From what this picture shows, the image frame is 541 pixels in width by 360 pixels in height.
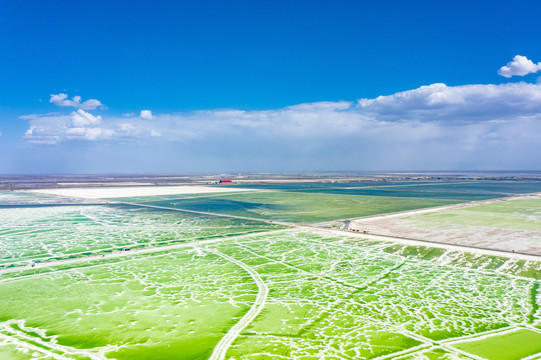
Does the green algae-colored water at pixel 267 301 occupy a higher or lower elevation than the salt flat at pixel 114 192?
lower

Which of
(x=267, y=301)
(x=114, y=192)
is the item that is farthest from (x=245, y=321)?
(x=114, y=192)

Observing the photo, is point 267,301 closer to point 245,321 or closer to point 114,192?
point 245,321

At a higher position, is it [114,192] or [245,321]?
[114,192]

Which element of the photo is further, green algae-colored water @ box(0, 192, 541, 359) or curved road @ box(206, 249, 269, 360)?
green algae-colored water @ box(0, 192, 541, 359)

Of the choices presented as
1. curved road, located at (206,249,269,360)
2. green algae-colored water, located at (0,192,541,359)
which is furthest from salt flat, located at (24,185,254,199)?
curved road, located at (206,249,269,360)

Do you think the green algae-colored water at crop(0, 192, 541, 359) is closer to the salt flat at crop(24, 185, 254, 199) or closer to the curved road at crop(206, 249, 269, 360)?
the curved road at crop(206, 249, 269, 360)

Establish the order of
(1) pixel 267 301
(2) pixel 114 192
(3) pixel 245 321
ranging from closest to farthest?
(3) pixel 245 321
(1) pixel 267 301
(2) pixel 114 192

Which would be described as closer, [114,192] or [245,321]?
[245,321]

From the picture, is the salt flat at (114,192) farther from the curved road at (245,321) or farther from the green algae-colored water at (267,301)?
the curved road at (245,321)

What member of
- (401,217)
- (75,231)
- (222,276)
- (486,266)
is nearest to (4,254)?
(75,231)

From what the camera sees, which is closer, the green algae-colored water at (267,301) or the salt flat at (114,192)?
the green algae-colored water at (267,301)

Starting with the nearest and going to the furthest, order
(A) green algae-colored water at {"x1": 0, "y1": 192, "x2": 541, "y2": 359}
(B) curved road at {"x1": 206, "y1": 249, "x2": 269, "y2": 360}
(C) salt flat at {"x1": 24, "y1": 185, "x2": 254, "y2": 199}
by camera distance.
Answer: (B) curved road at {"x1": 206, "y1": 249, "x2": 269, "y2": 360}, (A) green algae-colored water at {"x1": 0, "y1": 192, "x2": 541, "y2": 359}, (C) salt flat at {"x1": 24, "y1": 185, "x2": 254, "y2": 199}

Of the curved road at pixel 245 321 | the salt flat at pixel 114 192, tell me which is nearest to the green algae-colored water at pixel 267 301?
the curved road at pixel 245 321
